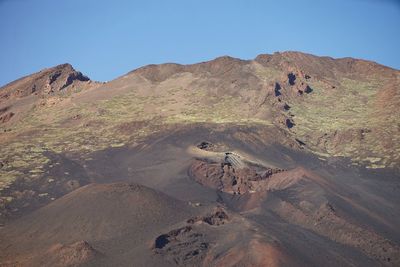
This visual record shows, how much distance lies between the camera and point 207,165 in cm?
5800

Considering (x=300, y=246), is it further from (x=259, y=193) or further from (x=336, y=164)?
(x=336, y=164)

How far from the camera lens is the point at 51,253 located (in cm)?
3678

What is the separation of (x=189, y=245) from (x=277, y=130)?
38.1 metres

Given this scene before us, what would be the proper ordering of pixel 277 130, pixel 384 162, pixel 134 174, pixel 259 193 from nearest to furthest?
pixel 259 193 < pixel 134 174 < pixel 384 162 < pixel 277 130

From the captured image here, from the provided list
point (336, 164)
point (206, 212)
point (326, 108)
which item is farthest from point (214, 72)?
point (206, 212)

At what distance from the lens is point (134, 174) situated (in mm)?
59938

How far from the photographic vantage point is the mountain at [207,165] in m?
38.3

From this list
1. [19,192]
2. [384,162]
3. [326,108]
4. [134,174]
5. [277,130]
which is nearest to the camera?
[19,192]

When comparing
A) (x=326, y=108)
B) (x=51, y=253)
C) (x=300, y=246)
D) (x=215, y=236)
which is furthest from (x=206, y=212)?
(x=326, y=108)

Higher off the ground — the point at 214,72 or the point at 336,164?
the point at 214,72

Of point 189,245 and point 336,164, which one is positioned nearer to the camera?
point 189,245

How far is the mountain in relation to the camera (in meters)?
38.3

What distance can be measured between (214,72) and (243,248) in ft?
205

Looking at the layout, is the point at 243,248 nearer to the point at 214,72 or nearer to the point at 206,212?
the point at 206,212
